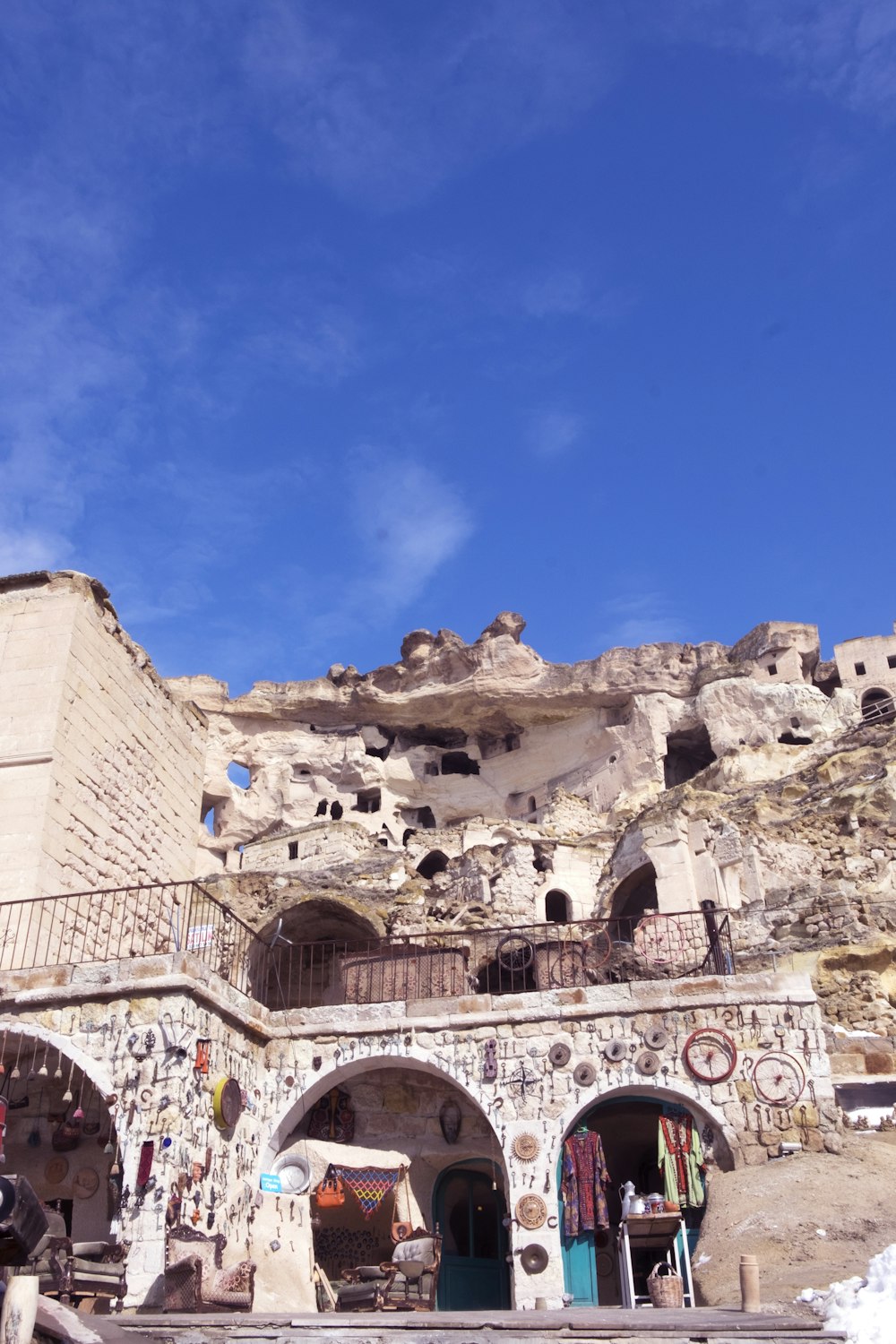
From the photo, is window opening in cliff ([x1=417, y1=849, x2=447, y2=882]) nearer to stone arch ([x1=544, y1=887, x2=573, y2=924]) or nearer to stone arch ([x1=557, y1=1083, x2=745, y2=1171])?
stone arch ([x1=544, y1=887, x2=573, y2=924])

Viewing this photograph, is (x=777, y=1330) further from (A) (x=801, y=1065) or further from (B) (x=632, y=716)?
(B) (x=632, y=716)

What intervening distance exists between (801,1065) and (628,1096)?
1.93 metres

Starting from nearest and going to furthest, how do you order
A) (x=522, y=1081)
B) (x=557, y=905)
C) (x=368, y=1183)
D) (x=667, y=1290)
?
1. (x=667, y=1290)
2. (x=522, y=1081)
3. (x=368, y=1183)
4. (x=557, y=905)

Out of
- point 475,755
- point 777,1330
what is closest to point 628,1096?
point 777,1330

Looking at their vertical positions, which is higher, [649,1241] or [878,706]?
[878,706]

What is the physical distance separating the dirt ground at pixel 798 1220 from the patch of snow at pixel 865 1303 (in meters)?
0.43

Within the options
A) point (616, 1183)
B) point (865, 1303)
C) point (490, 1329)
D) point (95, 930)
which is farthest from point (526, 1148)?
point (95, 930)

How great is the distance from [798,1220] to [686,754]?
32781 mm

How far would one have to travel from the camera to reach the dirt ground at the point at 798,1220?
10.4 m

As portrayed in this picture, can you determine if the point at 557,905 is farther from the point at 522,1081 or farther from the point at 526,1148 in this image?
the point at 526,1148

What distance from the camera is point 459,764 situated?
159 ft

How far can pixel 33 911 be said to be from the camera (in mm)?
14703

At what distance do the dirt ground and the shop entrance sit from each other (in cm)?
104

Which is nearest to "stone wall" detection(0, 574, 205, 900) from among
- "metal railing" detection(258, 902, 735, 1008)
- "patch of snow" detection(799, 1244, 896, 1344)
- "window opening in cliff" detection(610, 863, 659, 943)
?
"metal railing" detection(258, 902, 735, 1008)
